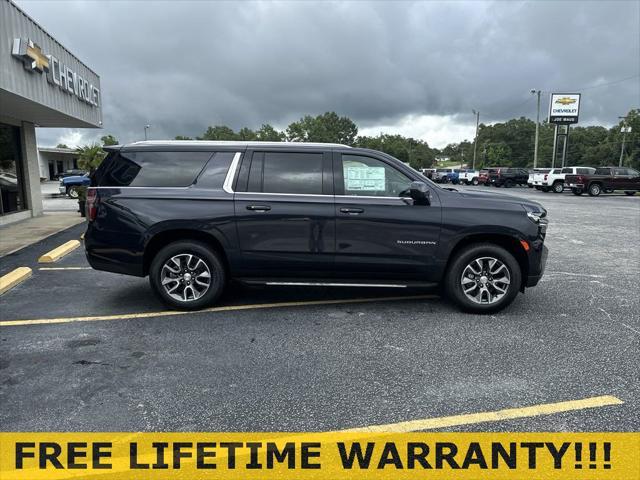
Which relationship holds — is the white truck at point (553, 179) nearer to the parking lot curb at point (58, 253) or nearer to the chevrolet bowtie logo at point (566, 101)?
the chevrolet bowtie logo at point (566, 101)

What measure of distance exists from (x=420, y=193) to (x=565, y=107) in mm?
51082

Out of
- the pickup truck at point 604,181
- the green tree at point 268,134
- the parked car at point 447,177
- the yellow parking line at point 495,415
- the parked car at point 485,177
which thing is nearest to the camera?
the yellow parking line at point 495,415

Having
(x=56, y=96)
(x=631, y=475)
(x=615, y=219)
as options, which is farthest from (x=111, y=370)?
(x=615, y=219)

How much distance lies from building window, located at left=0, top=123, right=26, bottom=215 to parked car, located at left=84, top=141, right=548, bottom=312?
10730mm

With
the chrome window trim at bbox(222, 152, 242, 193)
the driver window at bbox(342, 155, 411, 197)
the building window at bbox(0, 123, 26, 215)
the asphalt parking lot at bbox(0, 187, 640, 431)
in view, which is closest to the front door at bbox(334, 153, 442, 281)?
the driver window at bbox(342, 155, 411, 197)

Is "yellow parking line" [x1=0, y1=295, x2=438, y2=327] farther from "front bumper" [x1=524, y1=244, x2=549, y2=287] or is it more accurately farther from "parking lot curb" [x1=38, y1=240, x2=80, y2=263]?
"parking lot curb" [x1=38, y1=240, x2=80, y2=263]

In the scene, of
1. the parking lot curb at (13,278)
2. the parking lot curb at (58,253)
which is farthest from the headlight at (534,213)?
the parking lot curb at (58,253)

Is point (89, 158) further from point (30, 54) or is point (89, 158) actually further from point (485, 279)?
point (485, 279)

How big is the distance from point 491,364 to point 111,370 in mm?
3149

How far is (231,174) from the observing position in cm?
535

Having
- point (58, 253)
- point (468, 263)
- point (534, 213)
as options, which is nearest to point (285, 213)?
point (468, 263)

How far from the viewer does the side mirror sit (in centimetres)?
510

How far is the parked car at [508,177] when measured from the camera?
135 ft

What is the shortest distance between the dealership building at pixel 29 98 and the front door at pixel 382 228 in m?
7.97
